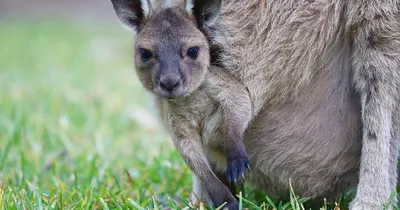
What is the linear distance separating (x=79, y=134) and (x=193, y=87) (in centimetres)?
241

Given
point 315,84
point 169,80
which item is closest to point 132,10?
point 169,80

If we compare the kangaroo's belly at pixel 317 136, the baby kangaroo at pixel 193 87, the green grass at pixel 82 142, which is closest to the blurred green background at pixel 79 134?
the green grass at pixel 82 142

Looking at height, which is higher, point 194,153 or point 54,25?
point 194,153

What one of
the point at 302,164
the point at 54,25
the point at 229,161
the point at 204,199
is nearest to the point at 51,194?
the point at 204,199

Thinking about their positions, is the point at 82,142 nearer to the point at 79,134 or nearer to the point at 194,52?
the point at 79,134

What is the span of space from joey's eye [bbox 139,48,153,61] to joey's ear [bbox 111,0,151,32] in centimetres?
18

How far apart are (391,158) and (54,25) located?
38.4 ft

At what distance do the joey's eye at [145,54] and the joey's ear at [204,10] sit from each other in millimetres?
272

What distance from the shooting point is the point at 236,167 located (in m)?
3.05

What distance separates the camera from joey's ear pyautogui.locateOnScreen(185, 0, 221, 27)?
10.7 feet

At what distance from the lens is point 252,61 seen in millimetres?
3301

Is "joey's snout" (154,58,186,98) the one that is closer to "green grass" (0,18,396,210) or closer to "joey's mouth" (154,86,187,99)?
"joey's mouth" (154,86,187,99)

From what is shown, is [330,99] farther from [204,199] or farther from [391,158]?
[204,199]

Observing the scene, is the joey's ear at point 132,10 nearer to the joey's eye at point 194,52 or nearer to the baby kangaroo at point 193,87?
the baby kangaroo at point 193,87
